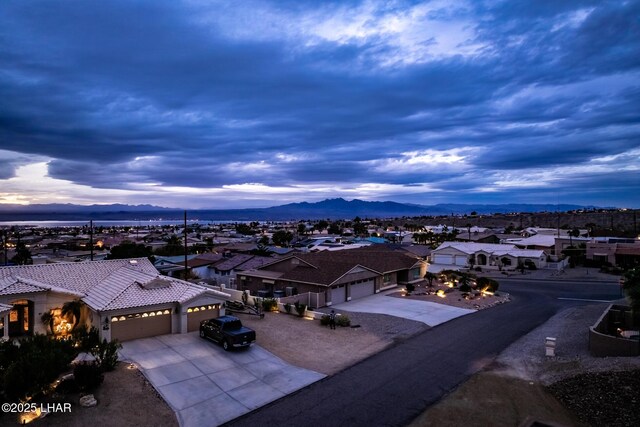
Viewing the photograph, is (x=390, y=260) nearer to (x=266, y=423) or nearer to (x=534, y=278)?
(x=534, y=278)

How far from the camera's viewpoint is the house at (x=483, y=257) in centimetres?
6028

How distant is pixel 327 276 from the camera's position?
3522 centimetres

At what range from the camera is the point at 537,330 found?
1048 inches

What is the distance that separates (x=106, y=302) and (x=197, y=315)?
5363 millimetres

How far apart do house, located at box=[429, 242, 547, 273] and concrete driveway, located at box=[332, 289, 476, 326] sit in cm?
2471

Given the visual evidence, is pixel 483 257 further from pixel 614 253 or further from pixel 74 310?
pixel 74 310

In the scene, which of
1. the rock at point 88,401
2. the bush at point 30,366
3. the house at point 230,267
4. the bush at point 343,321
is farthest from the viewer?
the house at point 230,267

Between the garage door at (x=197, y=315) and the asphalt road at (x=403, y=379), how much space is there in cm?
1077

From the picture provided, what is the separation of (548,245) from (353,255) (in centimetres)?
4078

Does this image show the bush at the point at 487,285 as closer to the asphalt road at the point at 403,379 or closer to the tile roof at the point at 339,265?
the tile roof at the point at 339,265

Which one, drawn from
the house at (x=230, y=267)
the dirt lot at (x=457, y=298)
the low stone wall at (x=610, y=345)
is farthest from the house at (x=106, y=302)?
the low stone wall at (x=610, y=345)

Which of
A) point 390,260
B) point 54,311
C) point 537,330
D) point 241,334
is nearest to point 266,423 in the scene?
point 241,334

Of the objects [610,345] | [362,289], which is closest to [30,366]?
[610,345]

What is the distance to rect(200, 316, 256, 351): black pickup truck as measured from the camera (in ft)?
69.9
